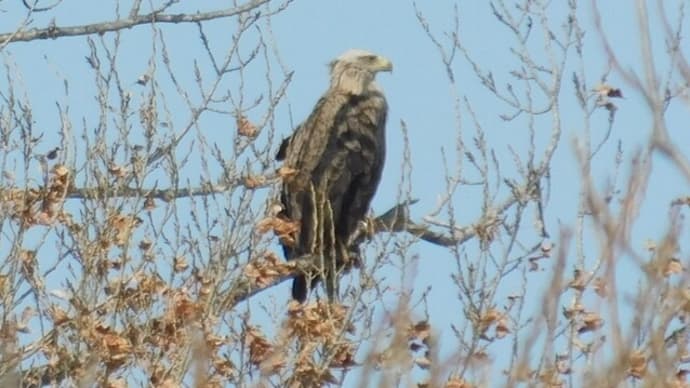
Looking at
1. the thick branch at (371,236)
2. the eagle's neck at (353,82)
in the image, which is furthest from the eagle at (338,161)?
the thick branch at (371,236)

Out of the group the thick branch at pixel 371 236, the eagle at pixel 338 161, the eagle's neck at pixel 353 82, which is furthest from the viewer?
the eagle's neck at pixel 353 82

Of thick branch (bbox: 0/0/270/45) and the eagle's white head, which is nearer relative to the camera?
thick branch (bbox: 0/0/270/45)

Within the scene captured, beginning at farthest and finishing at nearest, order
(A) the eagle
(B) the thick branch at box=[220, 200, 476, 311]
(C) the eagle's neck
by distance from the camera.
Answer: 1. (C) the eagle's neck
2. (A) the eagle
3. (B) the thick branch at box=[220, 200, 476, 311]

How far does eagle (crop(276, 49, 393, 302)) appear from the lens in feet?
35.0

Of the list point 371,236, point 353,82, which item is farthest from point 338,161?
point 371,236

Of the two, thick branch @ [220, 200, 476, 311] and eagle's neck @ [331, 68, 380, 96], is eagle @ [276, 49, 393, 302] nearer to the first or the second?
eagle's neck @ [331, 68, 380, 96]

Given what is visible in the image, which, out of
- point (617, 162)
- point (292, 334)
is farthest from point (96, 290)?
point (617, 162)

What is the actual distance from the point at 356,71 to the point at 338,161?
0.85m

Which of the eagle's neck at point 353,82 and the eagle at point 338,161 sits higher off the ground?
the eagle's neck at point 353,82

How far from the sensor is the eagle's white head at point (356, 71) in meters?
11.7

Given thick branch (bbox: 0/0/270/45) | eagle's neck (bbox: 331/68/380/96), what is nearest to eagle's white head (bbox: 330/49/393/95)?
eagle's neck (bbox: 331/68/380/96)

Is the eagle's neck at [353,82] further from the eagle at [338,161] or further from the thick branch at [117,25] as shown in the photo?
the thick branch at [117,25]

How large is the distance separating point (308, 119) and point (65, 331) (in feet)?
10.7

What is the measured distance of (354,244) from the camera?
10.5 metres
